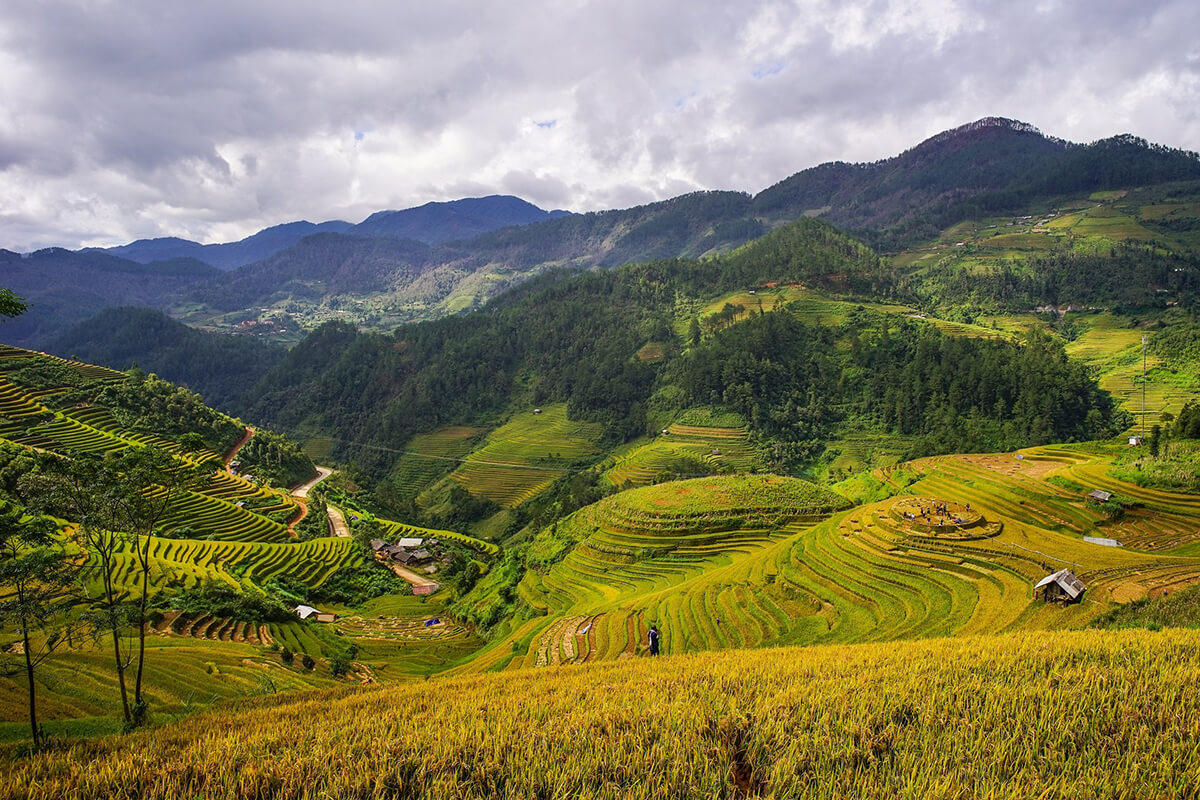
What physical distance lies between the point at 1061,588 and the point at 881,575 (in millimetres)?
7479

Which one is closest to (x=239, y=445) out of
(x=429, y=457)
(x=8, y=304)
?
(x=429, y=457)

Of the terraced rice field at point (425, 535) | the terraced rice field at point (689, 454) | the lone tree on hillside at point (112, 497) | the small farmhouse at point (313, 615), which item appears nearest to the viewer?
the lone tree on hillside at point (112, 497)

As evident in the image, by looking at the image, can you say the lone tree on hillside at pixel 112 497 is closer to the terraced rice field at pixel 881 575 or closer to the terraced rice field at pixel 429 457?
the terraced rice field at pixel 881 575

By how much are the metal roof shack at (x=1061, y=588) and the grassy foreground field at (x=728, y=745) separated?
52.1 ft

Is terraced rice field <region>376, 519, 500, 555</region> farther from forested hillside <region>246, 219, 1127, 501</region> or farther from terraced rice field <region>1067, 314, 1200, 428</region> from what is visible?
terraced rice field <region>1067, 314, 1200, 428</region>

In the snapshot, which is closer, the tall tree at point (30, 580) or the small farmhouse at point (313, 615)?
the tall tree at point (30, 580)

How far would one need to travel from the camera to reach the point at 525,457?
94.0 m

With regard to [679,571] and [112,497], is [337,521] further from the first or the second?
[112,497]

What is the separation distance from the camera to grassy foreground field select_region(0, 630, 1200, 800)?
4625 millimetres

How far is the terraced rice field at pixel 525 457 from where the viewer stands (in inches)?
3381

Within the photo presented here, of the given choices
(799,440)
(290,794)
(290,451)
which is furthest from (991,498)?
(290,451)

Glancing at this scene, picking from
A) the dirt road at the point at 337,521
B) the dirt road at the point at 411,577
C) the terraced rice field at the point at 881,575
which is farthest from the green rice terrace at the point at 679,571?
the dirt road at the point at 337,521

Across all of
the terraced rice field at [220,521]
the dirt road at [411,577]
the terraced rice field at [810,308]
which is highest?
the terraced rice field at [810,308]

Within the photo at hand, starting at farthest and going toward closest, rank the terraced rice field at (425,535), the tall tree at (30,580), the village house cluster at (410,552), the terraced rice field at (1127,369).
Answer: the terraced rice field at (1127,369), the terraced rice field at (425,535), the village house cluster at (410,552), the tall tree at (30,580)
